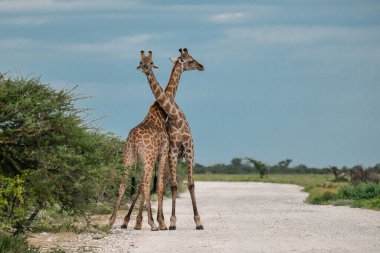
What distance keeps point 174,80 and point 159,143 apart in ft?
7.61

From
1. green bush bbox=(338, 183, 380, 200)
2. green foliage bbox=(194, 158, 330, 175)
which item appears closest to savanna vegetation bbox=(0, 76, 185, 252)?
green bush bbox=(338, 183, 380, 200)


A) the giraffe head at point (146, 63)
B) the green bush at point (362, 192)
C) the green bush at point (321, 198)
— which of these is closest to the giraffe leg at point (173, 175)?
the giraffe head at point (146, 63)

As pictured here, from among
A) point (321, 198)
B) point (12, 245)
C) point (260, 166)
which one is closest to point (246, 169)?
point (260, 166)

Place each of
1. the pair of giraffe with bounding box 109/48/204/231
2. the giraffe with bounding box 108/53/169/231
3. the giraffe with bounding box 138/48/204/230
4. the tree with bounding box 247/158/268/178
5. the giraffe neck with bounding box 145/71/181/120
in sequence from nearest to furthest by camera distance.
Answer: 1. the giraffe with bounding box 108/53/169/231
2. the pair of giraffe with bounding box 109/48/204/231
3. the giraffe with bounding box 138/48/204/230
4. the giraffe neck with bounding box 145/71/181/120
5. the tree with bounding box 247/158/268/178

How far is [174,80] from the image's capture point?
934 inches

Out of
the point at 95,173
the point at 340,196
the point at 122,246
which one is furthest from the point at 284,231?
the point at 340,196

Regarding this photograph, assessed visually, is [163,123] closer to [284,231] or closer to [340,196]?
[284,231]

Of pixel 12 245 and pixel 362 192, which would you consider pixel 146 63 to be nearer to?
pixel 12 245

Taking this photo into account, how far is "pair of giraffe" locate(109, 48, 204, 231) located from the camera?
2167cm

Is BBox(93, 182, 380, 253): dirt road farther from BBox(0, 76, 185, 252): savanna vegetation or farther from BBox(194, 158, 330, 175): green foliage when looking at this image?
BBox(194, 158, 330, 175): green foliage

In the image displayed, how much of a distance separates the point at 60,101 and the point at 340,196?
2385 cm

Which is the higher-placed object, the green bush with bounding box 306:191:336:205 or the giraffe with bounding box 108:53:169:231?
the giraffe with bounding box 108:53:169:231

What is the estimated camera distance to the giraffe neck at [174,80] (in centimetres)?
2358

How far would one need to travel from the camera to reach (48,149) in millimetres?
15500
